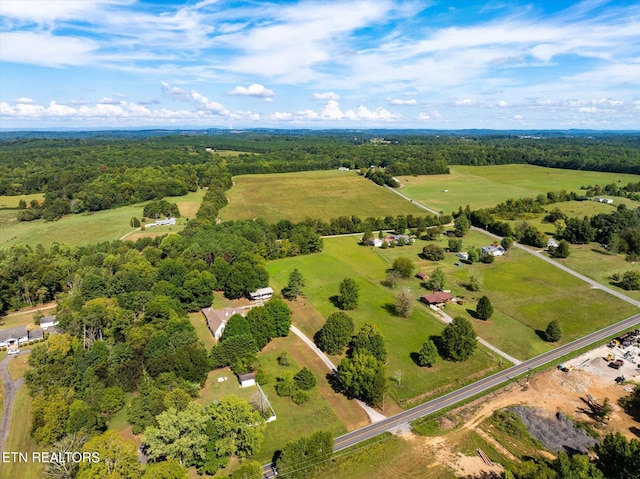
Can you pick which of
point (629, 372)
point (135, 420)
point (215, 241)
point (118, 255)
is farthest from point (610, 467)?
point (118, 255)

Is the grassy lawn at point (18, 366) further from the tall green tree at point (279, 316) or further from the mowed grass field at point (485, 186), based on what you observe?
the mowed grass field at point (485, 186)

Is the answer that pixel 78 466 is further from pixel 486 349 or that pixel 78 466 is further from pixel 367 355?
pixel 486 349

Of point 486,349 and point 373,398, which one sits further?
point 486,349

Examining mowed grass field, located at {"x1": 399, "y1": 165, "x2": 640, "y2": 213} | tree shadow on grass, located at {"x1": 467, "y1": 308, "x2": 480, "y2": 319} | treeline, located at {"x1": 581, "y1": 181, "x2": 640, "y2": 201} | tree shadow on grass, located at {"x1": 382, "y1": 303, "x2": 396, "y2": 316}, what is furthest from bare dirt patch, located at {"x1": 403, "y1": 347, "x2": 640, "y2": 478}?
treeline, located at {"x1": 581, "y1": 181, "x2": 640, "y2": 201}

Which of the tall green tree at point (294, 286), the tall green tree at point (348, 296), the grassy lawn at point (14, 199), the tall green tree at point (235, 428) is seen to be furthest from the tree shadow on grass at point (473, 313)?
the grassy lawn at point (14, 199)

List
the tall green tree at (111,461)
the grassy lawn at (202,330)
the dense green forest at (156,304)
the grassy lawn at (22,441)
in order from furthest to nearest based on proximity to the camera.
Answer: the grassy lawn at (202,330) < the dense green forest at (156,304) < the grassy lawn at (22,441) < the tall green tree at (111,461)

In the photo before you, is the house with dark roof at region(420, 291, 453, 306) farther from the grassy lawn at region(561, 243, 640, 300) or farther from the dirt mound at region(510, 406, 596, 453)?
the grassy lawn at region(561, 243, 640, 300)

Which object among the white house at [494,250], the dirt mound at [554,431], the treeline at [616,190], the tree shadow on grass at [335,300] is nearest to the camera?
the dirt mound at [554,431]

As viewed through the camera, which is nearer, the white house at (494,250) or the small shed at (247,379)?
the small shed at (247,379)
